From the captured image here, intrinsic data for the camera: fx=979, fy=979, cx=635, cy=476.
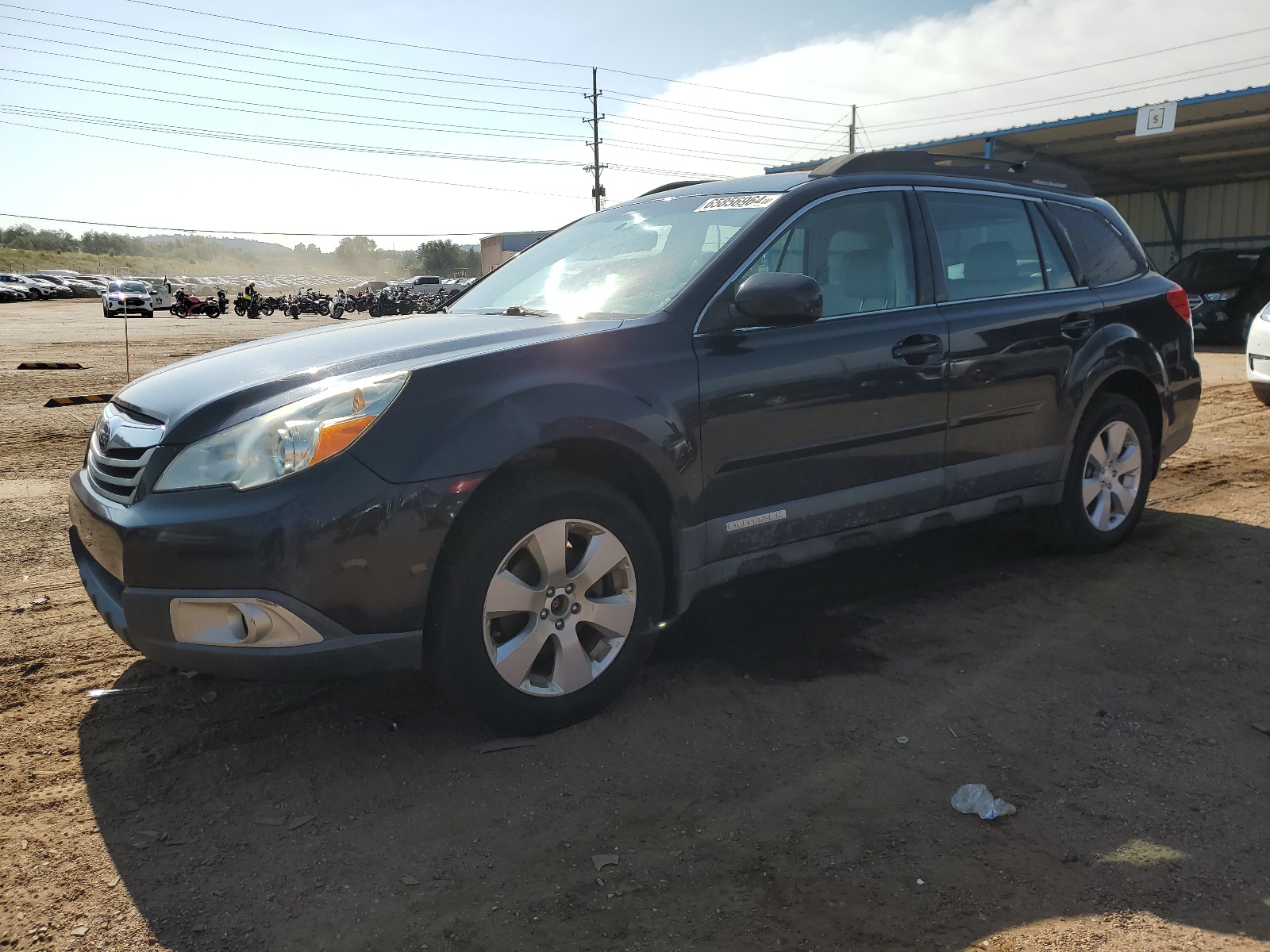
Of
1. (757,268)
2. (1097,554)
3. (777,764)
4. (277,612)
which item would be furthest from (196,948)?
(1097,554)

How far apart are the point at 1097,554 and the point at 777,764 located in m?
2.78

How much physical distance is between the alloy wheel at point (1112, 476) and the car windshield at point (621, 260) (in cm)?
222

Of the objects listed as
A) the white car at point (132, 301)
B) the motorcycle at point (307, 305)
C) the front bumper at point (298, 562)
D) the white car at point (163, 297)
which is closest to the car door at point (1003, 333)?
the front bumper at point (298, 562)

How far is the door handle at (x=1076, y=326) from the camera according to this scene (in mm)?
4473

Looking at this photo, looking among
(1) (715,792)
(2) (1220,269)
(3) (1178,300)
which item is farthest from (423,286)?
(1) (715,792)

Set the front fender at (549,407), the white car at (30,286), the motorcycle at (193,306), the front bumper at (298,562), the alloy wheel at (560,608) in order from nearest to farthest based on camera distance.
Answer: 1. the front bumper at (298,562)
2. the front fender at (549,407)
3. the alloy wheel at (560,608)
4. the motorcycle at (193,306)
5. the white car at (30,286)

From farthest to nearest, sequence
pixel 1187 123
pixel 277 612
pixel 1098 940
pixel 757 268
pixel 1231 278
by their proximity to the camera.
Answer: pixel 1187 123, pixel 1231 278, pixel 757 268, pixel 277 612, pixel 1098 940

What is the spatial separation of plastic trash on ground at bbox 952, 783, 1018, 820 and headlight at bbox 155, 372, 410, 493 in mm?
1919

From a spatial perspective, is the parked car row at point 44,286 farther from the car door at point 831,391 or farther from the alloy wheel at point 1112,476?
the alloy wheel at point 1112,476

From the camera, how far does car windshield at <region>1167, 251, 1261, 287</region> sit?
56.3 feet

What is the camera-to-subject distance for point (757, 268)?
3510mm

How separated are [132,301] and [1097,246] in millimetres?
42954

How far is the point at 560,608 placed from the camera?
9.77 ft

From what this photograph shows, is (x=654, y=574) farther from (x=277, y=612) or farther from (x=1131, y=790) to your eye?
(x=1131, y=790)
